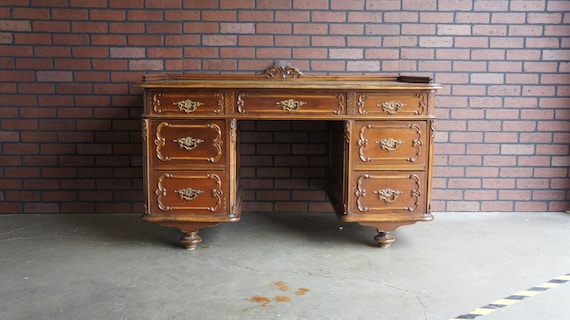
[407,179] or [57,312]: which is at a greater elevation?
[407,179]

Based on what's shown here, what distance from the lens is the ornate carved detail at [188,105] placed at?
10.4 ft

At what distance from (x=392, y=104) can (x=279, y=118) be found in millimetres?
682

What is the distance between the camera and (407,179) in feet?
10.7

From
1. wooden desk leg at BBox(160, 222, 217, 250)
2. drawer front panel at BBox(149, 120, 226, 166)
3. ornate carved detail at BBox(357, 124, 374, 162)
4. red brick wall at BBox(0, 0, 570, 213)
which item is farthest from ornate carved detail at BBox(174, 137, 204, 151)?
ornate carved detail at BBox(357, 124, 374, 162)

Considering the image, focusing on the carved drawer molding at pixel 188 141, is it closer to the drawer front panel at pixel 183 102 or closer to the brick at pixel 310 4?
the drawer front panel at pixel 183 102

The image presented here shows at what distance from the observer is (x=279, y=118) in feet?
10.5

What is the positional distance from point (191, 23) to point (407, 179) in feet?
6.23

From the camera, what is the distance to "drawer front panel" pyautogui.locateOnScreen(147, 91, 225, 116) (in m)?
3.16

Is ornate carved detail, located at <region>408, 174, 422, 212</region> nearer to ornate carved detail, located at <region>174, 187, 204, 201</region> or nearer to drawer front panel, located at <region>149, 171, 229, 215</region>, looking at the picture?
drawer front panel, located at <region>149, 171, 229, 215</region>

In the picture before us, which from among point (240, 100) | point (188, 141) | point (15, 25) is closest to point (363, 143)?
point (240, 100)

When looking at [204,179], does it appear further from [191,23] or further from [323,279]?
[191,23]

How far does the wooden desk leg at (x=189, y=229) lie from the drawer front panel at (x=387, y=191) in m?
0.92

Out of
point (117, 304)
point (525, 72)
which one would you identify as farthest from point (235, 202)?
point (525, 72)

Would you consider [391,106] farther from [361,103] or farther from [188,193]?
[188,193]
